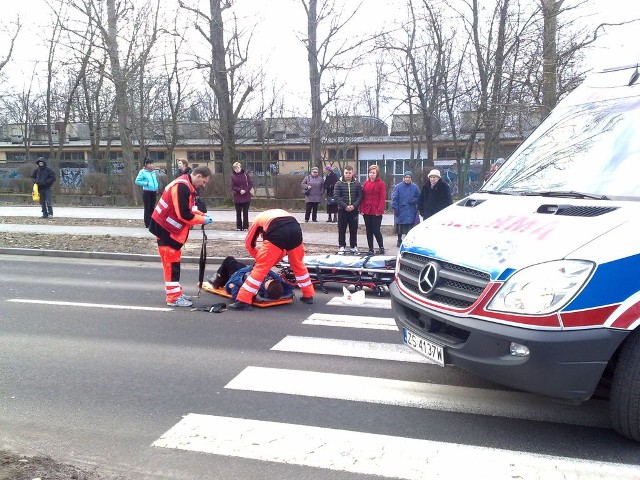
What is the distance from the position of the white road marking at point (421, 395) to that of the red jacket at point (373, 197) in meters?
6.83

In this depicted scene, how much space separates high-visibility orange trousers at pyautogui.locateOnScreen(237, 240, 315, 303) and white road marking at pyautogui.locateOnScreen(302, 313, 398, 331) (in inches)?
25.6

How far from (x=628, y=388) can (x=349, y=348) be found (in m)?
2.95

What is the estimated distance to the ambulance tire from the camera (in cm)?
344

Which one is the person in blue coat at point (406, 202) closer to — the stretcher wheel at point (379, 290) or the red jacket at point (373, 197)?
the red jacket at point (373, 197)

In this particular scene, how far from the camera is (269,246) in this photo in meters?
7.26

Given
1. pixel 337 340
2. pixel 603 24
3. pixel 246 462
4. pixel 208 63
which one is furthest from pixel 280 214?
pixel 208 63

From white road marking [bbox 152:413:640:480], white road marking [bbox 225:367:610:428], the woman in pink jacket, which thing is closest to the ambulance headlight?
white road marking [bbox 152:413:640:480]

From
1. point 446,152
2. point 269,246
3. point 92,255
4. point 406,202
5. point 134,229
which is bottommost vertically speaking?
point 92,255

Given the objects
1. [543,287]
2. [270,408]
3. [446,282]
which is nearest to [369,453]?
[270,408]

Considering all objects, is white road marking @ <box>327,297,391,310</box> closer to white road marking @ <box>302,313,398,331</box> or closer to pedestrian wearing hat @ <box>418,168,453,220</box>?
white road marking @ <box>302,313,398,331</box>

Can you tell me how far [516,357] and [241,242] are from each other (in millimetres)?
10983

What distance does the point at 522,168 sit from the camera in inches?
202

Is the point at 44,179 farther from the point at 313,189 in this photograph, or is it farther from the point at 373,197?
the point at 373,197

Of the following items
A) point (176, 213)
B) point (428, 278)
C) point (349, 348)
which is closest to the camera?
point (428, 278)
